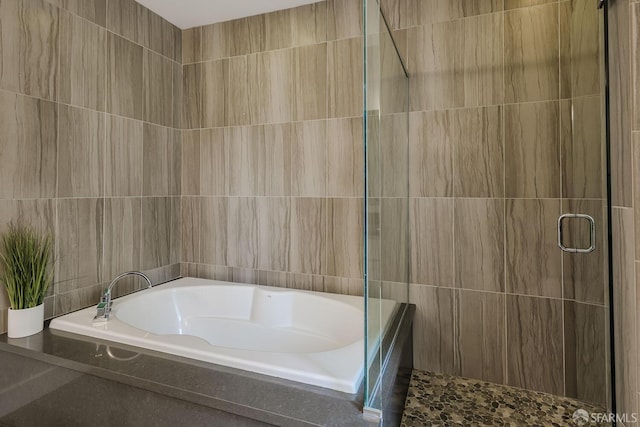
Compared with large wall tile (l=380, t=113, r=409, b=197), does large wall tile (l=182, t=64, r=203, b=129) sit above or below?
above

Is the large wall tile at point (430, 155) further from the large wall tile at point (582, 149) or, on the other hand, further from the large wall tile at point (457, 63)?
the large wall tile at point (582, 149)

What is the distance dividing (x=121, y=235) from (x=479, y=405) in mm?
2374

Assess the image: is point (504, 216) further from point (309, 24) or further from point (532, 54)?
point (309, 24)

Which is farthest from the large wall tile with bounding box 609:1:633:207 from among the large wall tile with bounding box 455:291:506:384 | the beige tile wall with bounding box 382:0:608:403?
the large wall tile with bounding box 455:291:506:384

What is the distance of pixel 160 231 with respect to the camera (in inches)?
99.0

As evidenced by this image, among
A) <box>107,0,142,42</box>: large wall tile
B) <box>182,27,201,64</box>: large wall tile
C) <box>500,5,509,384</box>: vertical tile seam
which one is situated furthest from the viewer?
<box>182,27,201,64</box>: large wall tile

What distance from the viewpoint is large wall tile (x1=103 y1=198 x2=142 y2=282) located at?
7.04ft

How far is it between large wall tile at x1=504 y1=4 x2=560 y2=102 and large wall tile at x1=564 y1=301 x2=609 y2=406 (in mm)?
1106

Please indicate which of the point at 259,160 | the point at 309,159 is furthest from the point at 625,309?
the point at 259,160

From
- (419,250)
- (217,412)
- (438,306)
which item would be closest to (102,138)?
(217,412)

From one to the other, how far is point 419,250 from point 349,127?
0.91m

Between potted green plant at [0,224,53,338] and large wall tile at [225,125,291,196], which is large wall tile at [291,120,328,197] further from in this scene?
potted green plant at [0,224,53,338]

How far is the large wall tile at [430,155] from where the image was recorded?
1.94m

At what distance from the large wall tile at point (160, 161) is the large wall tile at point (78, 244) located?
401mm
